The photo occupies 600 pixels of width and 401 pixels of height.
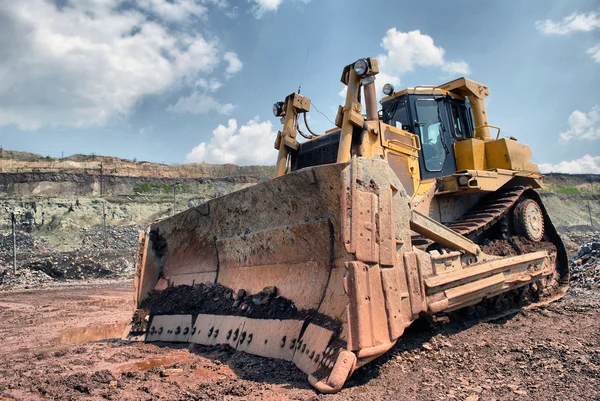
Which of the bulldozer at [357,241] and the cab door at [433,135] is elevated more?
the cab door at [433,135]

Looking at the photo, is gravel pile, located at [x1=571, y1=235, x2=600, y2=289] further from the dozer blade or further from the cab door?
the cab door

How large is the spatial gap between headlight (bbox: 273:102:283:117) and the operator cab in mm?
1575

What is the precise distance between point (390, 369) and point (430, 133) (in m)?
3.73

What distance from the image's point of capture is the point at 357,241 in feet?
10.2

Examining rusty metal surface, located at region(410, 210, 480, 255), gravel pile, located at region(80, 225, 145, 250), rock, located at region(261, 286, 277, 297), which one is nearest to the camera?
rusty metal surface, located at region(410, 210, 480, 255)

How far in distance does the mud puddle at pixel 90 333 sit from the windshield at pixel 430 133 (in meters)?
4.91

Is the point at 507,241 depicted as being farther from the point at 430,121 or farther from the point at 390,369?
the point at 390,369

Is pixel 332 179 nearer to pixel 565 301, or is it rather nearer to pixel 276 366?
pixel 276 366

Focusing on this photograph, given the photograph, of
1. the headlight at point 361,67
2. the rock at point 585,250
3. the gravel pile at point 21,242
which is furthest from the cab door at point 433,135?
the gravel pile at point 21,242

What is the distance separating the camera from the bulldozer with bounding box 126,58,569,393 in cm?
321

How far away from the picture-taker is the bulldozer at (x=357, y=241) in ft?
10.5

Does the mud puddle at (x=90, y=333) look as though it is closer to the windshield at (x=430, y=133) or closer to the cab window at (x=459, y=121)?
the windshield at (x=430, y=133)

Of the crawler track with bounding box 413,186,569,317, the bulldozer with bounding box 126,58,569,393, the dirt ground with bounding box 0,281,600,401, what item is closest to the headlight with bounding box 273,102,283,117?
the bulldozer with bounding box 126,58,569,393

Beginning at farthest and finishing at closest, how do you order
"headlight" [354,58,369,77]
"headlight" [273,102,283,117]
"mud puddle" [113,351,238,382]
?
1. "headlight" [273,102,283,117]
2. "headlight" [354,58,369,77]
3. "mud puddle" [113,351,238,382]
